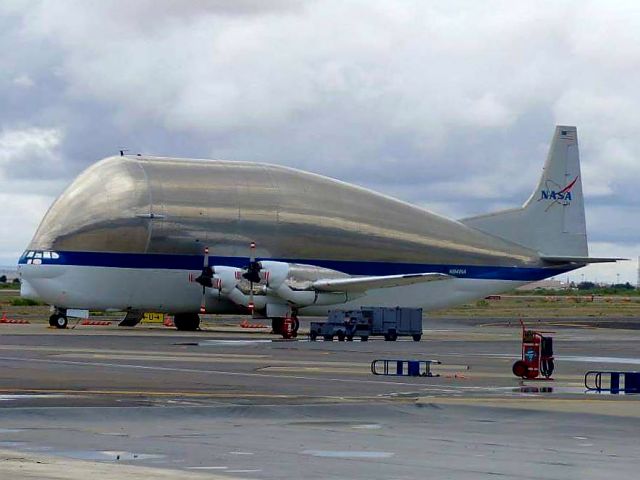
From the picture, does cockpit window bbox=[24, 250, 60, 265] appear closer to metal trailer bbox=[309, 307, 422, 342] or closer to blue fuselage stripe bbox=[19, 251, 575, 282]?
blue fuselage stripe bbox=[19, 251, 575, 282]

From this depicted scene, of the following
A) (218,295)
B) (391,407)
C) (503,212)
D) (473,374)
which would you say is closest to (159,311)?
(218,295)

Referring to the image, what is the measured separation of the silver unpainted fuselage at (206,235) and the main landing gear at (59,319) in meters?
1.26

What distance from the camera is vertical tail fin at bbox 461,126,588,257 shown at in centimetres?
7731

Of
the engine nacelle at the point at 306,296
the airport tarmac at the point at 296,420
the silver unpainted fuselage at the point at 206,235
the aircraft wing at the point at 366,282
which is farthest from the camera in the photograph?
the aircraft wing at the point at 366,282

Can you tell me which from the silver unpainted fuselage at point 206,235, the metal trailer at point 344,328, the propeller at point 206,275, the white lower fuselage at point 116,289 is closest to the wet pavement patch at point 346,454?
the metal trailer at point 344,328

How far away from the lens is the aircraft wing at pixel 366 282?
222 ft

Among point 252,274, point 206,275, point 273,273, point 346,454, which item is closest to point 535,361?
point 346,454

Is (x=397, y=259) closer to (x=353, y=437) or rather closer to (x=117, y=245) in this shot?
(x=117, y=245)

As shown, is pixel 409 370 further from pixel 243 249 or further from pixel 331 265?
pixel 331 265

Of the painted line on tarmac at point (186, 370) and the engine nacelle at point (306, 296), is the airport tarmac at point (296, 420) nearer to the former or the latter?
the painted line on tarmac at point (186, 370)

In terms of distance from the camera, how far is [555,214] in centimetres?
7850

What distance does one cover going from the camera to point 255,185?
226 feet

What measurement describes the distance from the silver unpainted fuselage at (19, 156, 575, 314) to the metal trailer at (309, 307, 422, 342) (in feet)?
32.2

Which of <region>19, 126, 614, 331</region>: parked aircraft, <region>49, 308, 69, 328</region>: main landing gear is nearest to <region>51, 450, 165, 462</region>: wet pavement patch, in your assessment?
<region>19, 126, 614, 331</region>: parked aircraft
